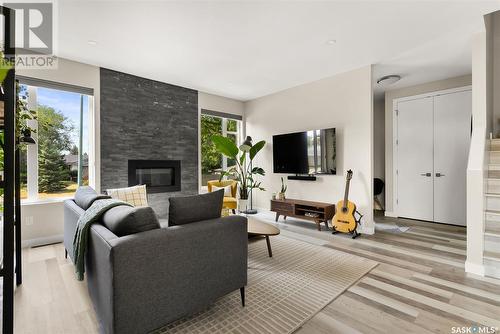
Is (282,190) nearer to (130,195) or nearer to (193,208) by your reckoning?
(130,195)

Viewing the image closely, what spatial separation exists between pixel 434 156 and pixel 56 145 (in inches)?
250

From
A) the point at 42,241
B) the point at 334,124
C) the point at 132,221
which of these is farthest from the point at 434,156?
the point at 42,241

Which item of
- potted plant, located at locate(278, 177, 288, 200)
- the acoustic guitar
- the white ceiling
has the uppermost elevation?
the white ceiling

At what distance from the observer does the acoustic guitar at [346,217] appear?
366cm

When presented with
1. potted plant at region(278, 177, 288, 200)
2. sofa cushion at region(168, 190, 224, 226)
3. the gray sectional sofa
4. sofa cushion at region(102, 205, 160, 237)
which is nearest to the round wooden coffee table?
the gray sectional sofa

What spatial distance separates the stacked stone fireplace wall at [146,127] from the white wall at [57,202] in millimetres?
90

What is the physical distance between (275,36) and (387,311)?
2.96 meters

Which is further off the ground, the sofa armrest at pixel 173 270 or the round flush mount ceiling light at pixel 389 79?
the round flush mount ceiling light at pixel 389 79

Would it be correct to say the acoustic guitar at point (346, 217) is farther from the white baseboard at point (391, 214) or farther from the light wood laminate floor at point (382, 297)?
the white baseboard at point (391, 214)

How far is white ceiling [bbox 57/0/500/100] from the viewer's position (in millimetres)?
2365

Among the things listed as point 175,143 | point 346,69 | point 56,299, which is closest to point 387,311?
point 56,299

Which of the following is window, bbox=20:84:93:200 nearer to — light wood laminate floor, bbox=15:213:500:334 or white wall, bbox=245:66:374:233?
light wood laminate floor, bbox=15:213:500:334

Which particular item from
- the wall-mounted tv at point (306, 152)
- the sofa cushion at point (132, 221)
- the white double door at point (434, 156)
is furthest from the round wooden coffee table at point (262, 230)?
the white double door at point (434, 156)

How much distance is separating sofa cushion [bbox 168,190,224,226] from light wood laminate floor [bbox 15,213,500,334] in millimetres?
921
